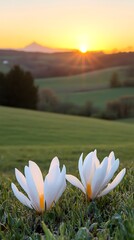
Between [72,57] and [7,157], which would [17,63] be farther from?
[7,157]

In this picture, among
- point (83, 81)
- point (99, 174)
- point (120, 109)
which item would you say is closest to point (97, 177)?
point (99, 174)

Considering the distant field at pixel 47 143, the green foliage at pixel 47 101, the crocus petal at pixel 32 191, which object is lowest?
the distant field at pixel 47 143

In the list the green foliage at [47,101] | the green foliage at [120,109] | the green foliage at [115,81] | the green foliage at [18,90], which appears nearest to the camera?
the green foliage at [120,109]

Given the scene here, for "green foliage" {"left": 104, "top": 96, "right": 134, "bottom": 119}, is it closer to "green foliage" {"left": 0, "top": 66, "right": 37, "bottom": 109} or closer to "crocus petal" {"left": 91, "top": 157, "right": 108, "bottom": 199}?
"green foliage" {"left": 0, "top": 66, "right": 37, "bottom": 109}

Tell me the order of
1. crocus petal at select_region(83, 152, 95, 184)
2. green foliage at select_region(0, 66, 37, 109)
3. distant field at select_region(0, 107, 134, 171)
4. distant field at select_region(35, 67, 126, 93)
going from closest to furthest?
crocus petal at select_region(83, 152, 95, 184) < distant field at select_region(0, 107, 134, 171) < green foliage at select_region(0, 66, 37, 109) < distant field at select_region(35, 67, 126, 93)

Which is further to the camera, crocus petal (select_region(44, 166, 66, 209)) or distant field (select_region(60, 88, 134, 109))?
distant field (select_region(60, 88, 134, 109))

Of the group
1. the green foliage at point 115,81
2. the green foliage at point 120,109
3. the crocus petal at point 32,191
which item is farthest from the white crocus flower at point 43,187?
the green foliage at point 115,81

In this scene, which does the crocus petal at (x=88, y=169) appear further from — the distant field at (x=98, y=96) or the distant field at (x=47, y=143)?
the distant field at (x=98, y=96)

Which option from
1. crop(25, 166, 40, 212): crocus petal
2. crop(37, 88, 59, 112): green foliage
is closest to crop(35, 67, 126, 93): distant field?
crop(37, 88, 59, 112): green foliage

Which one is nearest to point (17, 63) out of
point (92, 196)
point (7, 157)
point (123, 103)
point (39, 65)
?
point (39, 65)
